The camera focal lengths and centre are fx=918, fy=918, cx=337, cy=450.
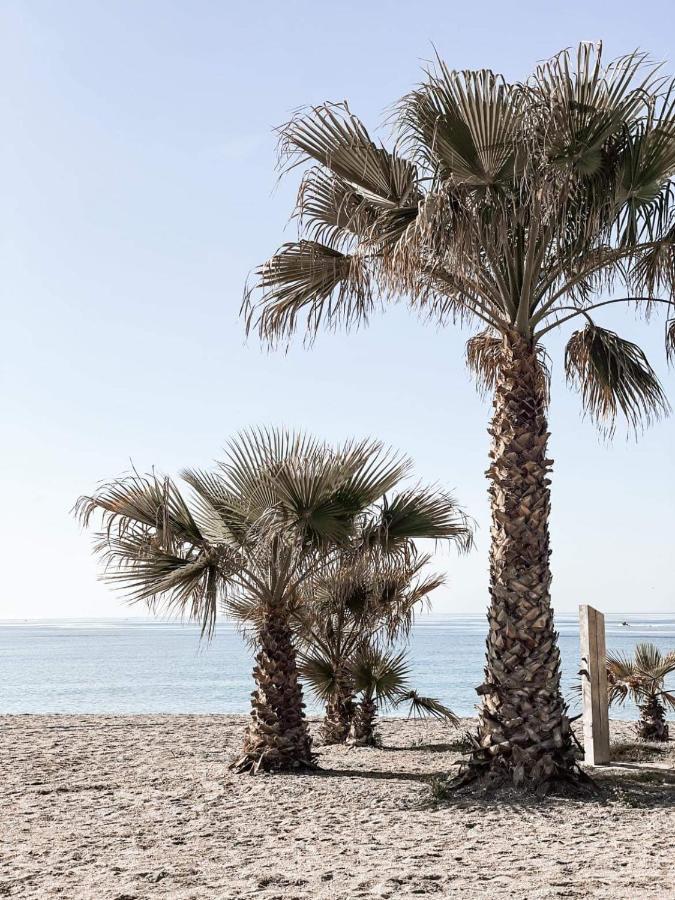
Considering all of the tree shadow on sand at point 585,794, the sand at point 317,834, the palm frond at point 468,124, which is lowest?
the sand at point 317,834

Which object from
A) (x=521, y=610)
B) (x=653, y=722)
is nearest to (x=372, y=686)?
(x=653, y=722)

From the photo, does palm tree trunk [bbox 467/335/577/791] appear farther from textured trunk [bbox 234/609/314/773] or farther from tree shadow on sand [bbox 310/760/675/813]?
textured trunk [bbox 234/609/314/773]

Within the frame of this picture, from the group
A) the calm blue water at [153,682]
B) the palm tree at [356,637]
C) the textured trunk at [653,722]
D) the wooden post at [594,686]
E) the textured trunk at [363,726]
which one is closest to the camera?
the wooden post at [594,686]

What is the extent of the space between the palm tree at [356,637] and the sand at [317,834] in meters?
1.35

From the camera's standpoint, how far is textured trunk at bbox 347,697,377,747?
38.1 feet

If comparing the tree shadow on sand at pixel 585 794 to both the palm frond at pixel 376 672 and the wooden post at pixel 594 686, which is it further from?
the palm frond at pixel 376 672

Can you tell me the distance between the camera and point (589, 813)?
267 inches

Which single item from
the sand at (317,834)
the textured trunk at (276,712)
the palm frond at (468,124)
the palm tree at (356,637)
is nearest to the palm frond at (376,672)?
the palm tree at (356,637)

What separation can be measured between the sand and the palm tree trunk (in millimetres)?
452

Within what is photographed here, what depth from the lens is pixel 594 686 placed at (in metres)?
9.45

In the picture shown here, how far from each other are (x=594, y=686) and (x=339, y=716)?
3708 mm

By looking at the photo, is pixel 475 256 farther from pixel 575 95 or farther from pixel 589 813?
pixel 589 813

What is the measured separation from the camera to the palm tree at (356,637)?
11086mm

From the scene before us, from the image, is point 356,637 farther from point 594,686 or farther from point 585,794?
point 585,794
